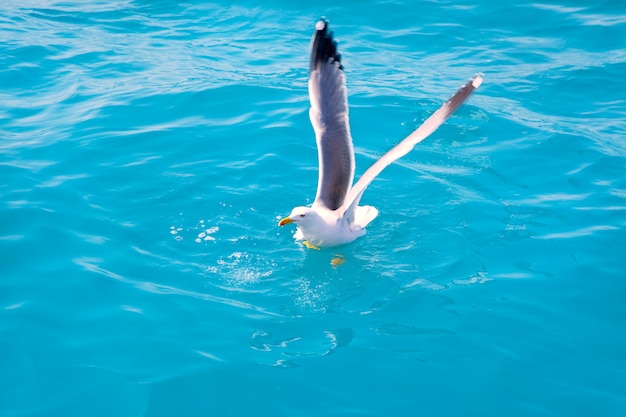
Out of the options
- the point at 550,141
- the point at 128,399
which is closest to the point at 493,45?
the point at 550,141

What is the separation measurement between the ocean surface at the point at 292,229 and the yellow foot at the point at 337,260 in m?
0.05

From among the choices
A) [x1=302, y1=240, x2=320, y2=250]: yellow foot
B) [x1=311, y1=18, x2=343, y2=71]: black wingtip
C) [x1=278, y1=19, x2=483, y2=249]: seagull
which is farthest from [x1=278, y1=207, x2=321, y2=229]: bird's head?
[x1=311, y1=18, x2=343, y2=71]: black wingtip

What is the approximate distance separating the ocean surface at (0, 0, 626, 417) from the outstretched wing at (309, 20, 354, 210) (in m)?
0.72

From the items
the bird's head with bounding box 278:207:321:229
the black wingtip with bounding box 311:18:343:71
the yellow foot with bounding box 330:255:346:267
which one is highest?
the black wingtip with bounding box 311:18:343:71

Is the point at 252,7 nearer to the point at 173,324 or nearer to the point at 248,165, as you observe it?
the point at 248,165

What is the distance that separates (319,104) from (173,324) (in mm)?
2716

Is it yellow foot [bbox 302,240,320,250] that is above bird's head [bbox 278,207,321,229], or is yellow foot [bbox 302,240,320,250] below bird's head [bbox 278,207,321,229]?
below

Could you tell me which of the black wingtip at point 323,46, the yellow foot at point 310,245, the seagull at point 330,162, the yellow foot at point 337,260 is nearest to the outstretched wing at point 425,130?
the seagull at point 330,162

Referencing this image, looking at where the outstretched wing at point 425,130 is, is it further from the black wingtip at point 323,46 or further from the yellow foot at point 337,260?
the black wingtip at point 323,46

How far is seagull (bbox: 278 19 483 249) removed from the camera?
777cm

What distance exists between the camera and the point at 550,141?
9953mm

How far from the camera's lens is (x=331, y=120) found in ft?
26.4

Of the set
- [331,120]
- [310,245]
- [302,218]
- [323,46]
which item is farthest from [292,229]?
[323,46]

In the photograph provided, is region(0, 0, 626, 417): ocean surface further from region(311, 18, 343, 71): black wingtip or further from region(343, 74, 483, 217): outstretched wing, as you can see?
region(311, 18, 343, 71): black wingtip
